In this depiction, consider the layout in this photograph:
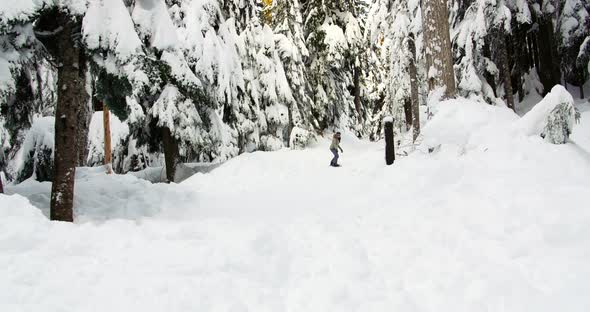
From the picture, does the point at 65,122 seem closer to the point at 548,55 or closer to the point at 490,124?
the point at 490,124

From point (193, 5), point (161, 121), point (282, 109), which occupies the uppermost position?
point (193, 5)

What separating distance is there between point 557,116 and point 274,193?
637 cm

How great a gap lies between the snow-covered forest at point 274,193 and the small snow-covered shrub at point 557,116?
0.02 metres

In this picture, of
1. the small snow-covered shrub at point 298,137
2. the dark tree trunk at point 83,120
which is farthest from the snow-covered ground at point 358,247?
the small snow-covered shrub at point 298,137

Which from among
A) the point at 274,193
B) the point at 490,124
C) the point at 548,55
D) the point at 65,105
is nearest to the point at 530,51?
the point at 548,55

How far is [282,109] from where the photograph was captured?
1964cm

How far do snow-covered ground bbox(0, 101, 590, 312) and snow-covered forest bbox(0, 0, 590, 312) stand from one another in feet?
0.07

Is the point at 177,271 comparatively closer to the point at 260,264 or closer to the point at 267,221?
the point at 260,264

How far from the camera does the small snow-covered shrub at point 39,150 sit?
→ 10281 mm

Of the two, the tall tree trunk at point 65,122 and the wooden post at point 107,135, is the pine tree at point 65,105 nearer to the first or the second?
the tall tree trunk at point 65,122

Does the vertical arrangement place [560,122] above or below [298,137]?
below

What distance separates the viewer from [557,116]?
18.6 ft

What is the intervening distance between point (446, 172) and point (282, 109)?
13636 mm

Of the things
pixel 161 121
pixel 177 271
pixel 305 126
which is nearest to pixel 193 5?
pixel 161 121
